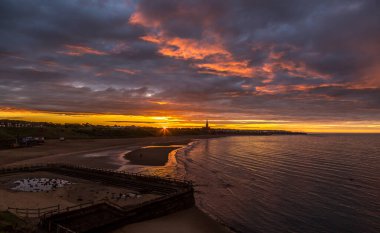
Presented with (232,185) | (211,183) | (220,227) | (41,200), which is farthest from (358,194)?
(41,200)

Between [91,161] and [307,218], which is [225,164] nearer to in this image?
[91,161]

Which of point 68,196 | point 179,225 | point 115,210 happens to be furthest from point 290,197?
point 68,196

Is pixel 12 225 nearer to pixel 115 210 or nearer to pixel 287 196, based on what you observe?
pixel 115 210

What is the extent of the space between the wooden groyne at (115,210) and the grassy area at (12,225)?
157cm


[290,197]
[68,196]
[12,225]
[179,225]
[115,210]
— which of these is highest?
[12,225]

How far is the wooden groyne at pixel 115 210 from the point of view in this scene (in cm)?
2617

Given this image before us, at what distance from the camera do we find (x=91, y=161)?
237 ft

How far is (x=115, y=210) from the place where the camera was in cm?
2923

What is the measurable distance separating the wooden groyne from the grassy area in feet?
5.16

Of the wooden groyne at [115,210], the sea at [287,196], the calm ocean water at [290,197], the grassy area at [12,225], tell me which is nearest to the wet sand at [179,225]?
the wooden groyne at [115,210]

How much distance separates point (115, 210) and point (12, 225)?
9.06m

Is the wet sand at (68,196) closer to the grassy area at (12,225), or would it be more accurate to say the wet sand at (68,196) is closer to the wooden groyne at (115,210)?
the wooden groyne at (115,210)

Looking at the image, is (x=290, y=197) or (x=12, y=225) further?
(x=290, y=197)

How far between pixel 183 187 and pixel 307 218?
15.7 meters
